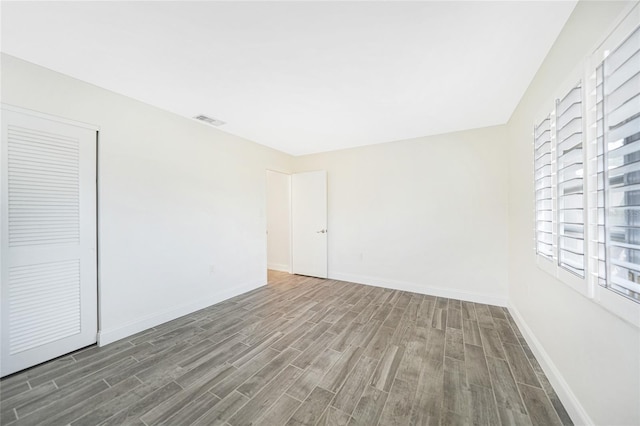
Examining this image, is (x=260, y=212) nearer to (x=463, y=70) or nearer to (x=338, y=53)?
(x=338, y=53)

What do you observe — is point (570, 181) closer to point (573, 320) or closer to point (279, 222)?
point (573, 320)

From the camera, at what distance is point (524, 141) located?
2465mm

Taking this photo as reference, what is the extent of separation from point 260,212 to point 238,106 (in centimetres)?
193

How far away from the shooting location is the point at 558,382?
162 centimetres

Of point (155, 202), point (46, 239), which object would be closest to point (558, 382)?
point (155, 202)

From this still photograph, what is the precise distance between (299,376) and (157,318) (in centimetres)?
198

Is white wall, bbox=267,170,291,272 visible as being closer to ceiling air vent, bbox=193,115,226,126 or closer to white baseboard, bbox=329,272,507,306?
white baseboard, bbox=329,272,507,306

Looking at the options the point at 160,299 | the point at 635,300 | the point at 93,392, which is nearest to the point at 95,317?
the point at 160,299

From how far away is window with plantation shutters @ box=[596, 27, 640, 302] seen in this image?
36.1 inches

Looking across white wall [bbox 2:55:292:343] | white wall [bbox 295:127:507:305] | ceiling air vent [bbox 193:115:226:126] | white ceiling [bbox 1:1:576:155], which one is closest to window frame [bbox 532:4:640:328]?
white ceiling [bbox 1:1:576:155]

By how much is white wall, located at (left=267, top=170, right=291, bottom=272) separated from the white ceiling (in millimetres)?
2582

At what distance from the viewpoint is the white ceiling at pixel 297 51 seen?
1.47m

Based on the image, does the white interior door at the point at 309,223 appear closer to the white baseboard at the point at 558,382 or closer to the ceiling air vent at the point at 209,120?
the ceiling air vent at the point at 209,120

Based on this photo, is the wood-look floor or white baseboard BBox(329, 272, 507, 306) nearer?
the wood-look floor
